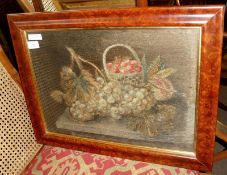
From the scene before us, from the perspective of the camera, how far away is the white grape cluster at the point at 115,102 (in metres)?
0.83

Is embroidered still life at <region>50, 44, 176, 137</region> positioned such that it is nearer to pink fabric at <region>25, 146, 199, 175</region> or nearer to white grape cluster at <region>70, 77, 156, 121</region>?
white grape cluster at <region>70, 77, 156, 121</region>

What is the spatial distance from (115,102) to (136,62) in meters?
0.17

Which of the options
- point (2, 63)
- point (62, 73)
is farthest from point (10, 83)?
point (62, 73)

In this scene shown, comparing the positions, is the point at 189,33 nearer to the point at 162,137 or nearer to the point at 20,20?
the point at 162,137

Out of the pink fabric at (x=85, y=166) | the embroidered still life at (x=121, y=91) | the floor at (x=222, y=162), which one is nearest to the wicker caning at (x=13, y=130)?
the pink fabric at (x=85, y=166)

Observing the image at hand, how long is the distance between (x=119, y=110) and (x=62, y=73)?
0.24 m

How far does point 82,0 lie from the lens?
3.47 ft

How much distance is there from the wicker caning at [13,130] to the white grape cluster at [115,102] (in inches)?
9.8

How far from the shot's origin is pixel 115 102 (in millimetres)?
877

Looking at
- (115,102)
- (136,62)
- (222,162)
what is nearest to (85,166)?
(115,102)

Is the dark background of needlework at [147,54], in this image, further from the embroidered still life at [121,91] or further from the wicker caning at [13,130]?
the wicker caning at [13,130]

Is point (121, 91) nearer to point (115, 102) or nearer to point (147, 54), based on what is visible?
point (115, 102)

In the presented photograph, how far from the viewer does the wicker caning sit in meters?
0.98

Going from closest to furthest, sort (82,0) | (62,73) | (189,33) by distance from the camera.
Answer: (189,33) → (62,73) → (82,0)
